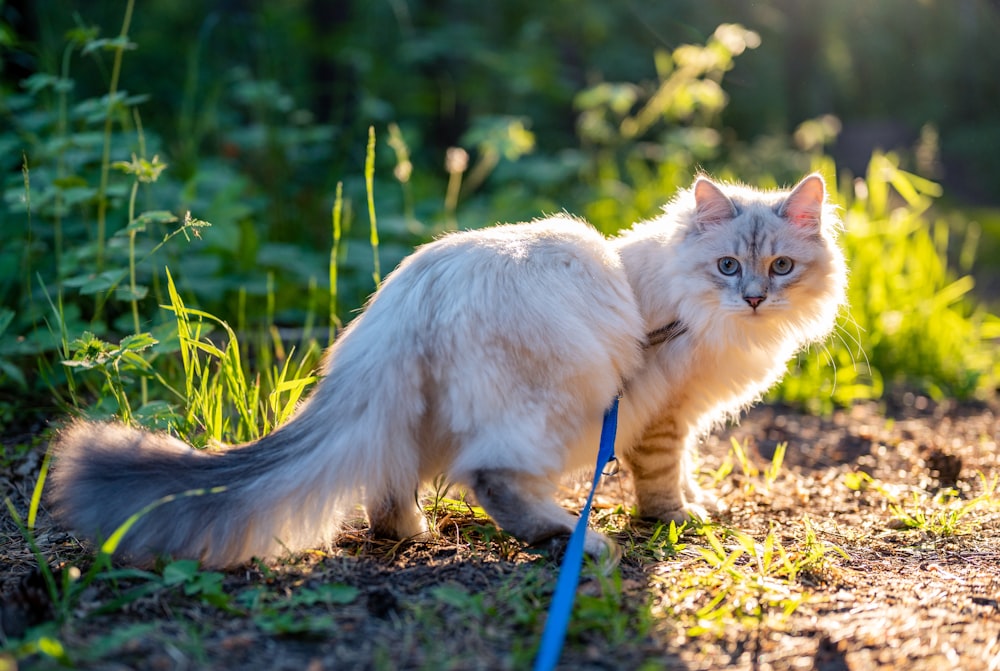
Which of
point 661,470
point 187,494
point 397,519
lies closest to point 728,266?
point 661,470

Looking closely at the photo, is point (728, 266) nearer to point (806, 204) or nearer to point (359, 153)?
point (806, 204)

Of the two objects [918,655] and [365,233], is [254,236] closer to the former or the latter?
[365,233]

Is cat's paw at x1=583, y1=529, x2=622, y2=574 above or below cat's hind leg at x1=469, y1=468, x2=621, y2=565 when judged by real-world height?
below

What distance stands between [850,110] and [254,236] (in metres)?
10.7

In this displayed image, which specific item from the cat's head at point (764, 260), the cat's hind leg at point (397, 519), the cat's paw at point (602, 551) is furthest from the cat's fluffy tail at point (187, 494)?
the cat's head at point (764, 260)

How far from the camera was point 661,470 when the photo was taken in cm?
282

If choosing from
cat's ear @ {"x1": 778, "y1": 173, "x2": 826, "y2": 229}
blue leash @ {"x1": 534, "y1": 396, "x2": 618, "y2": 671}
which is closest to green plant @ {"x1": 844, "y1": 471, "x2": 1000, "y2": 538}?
cat's ear @ {"x1": 778, "y1": 173, "x2": 826, "y2": 229}

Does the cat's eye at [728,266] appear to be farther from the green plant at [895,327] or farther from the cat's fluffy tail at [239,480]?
the green plant at [895,327]

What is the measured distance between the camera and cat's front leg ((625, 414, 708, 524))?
9.24ft

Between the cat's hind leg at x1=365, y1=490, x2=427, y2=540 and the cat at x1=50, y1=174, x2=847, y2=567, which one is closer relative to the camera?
the cat at x1=50, y1=174, x2=847, y2=567

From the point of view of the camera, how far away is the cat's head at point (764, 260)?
2721 millimetres

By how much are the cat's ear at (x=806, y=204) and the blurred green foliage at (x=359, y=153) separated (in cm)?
40

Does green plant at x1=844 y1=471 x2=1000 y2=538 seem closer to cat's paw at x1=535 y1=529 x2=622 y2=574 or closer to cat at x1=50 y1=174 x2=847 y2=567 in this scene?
cat at x1=50 y1=174 x2=847 y2=567

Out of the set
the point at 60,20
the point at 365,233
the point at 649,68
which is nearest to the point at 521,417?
the point at 365,233
